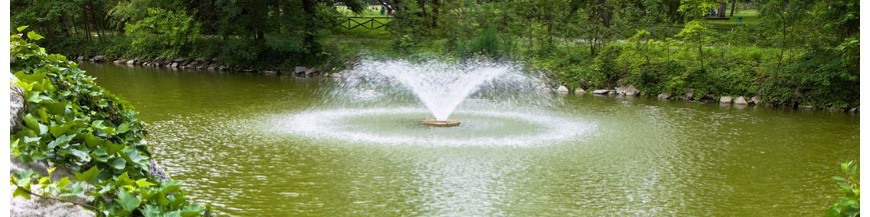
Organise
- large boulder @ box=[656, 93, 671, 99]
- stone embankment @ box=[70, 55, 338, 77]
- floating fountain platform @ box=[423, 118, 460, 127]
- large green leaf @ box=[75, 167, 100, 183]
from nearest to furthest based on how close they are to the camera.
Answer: large green leaf @ box=[75, 167, 100, 183], floating fountain platform @ box=[423, 118, 460, 127], large boulder @ box=[656, 93, 671, 99], stone embankment @ box=[70, 55, 338, 77]

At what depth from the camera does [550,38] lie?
2352cm

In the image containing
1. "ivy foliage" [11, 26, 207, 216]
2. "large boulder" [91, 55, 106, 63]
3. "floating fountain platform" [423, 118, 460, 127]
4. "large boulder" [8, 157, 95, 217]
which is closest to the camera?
"large boulder" [8, 157, 95, 217]

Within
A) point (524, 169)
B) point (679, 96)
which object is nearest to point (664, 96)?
point (679, 96)

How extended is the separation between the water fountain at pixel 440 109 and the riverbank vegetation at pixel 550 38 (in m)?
1.26

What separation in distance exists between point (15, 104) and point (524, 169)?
A: 21.9 feet

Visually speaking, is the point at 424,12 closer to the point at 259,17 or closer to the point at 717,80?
the point at 259,17

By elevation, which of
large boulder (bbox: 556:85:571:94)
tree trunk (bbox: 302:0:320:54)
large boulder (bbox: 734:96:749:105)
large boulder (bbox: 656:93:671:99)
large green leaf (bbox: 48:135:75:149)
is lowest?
large boulder (bbox: 734:96:749:105)

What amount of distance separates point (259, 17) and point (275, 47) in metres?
1.61

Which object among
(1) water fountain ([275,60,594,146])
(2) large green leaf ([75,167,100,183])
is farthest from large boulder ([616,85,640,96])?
(2) large green leaf ([75,167,100,183])

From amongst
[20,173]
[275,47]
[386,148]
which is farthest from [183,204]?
[275,47]

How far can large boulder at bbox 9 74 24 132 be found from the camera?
12.1 ft

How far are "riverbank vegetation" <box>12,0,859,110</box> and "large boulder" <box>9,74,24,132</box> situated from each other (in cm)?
1571

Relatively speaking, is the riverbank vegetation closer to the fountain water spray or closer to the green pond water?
the fountain water spray

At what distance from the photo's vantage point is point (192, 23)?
85.4 feet
